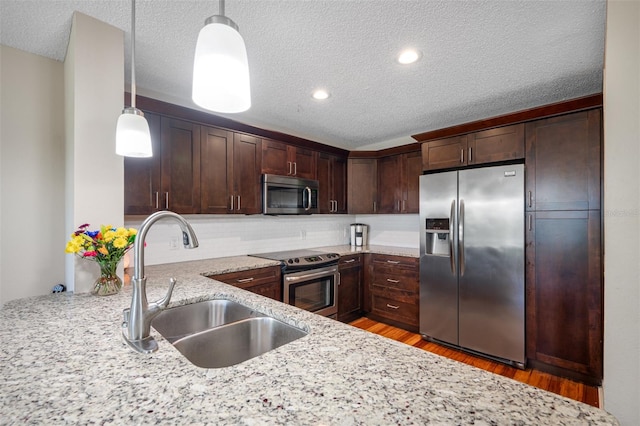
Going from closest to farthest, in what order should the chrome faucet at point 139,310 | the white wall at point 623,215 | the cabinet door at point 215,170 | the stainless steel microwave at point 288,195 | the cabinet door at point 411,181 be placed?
1. the chrome faucet at point 139,310
2. the white wall at point 623,215
3. the cabinet door at point 215,170
4. the stainless steel microwave at point 288,195
5. the cabinet door at point 411,181

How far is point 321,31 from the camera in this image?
69.8 inches

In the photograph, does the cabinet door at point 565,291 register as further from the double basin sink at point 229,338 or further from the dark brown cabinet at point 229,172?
the dark brown cabinet at point 229,172

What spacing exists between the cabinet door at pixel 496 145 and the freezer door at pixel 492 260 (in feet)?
0.51

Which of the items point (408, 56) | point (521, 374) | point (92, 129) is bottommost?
point (521, 374)

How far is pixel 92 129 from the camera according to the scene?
1.69 m

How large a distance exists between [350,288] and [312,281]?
2.20 feet

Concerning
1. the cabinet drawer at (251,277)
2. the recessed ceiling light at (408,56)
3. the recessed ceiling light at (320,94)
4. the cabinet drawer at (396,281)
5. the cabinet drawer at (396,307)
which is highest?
the recessed ceiling light at (320,94)

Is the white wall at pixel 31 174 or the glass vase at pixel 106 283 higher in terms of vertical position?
the white wall at pixel 31 174

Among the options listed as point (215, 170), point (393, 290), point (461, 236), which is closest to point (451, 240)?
point (461, 236)

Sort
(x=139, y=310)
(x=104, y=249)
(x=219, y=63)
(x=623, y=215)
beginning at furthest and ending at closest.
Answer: (x=104, y=249) < (x=623, y=215) < (x=139, y=310) < (x=219, y=63)

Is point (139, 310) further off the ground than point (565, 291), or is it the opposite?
point (139, 310)

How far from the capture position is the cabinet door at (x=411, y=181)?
3590mm

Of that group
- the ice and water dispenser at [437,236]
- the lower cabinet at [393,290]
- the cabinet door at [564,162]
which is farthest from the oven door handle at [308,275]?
the cabinet door at [564,162]

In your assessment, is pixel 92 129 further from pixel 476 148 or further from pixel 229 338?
pixel 476 148
